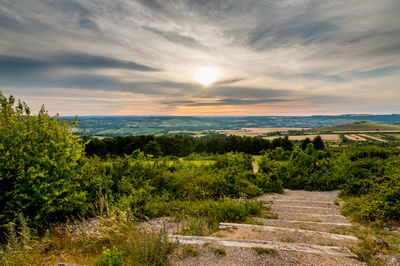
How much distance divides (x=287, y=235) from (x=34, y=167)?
926 cm

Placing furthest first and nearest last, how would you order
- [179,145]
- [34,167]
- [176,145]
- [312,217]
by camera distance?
[179,145], [176,145], [312,217], [34,167]

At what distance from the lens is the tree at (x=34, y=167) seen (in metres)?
7.15

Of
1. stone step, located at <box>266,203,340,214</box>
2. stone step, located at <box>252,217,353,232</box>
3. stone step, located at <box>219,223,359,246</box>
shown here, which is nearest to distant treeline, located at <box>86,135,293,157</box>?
stone step, located at <box>266,203,340,214</box>

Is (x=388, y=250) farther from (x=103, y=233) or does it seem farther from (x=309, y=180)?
(x=309, y=180)

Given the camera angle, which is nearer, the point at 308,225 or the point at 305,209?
the point at 308,225

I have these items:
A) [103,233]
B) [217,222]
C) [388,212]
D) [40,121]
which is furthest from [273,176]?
[40,121]

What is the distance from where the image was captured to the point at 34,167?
7391mm

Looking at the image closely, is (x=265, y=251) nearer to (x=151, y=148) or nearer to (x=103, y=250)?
(x=103, y=250)

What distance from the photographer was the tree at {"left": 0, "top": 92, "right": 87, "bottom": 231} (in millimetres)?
7152

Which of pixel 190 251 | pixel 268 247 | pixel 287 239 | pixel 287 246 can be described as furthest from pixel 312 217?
pixel 190 251

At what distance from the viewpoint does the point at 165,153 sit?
67250mm

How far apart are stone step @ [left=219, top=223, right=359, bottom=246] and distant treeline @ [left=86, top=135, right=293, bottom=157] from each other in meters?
52.0

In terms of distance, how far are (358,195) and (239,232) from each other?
33.3ft

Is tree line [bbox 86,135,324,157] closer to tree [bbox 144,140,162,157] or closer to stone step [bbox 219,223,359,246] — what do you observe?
tree [bbox 144,140,162,157]
